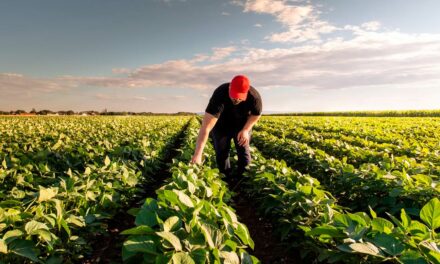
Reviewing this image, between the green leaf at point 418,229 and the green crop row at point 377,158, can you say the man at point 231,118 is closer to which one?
the green crop row at point 377,158

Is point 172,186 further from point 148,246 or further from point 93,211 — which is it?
point 148,246

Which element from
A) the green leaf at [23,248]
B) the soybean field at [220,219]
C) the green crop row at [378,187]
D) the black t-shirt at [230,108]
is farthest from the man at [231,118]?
the green leaf at [23,248]

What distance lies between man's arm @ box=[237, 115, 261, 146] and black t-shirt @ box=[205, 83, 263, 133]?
0.09m

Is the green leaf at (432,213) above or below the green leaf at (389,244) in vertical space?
A: above

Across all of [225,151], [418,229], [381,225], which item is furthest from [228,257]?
[225,151]

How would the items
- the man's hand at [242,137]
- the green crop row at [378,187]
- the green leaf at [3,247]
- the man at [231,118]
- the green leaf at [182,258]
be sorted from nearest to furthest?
the green leaf at [182,258] < the green leaf at [3,247] < the green crop row at [378,187] < the man at [231,118] < the man's hand at [242,137]

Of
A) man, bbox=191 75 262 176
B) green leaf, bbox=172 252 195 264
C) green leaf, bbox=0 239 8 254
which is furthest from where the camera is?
man, bbox=191 75 262 176

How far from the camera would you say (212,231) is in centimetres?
192

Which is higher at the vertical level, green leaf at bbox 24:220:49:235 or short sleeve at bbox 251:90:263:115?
short sleeve at bbox 251:90:263:115

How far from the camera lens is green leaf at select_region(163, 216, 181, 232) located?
188 cm

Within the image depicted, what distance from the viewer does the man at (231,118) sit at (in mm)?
4785

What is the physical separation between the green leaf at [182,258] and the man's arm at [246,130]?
428 cm

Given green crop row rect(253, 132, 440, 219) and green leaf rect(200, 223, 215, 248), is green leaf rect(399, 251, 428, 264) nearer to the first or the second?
green leaf rect(200, 223, 215, 248)

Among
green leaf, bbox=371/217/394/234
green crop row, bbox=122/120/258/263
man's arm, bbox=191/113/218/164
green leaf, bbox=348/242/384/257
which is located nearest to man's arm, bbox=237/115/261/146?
man's arm, bbox=191/113/218/164
